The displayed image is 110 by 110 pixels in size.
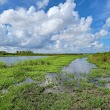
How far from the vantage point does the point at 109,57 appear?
30.4m

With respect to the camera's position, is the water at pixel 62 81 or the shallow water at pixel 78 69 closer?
the water at pixel 62 81

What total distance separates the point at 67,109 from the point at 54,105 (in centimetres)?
60


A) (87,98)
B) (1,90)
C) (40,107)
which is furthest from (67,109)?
(1,90)

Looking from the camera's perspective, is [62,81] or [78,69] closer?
[62,81]

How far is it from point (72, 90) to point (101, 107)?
3072mm

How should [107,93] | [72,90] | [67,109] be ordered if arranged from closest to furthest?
[67,109], [107,93], [72,90]

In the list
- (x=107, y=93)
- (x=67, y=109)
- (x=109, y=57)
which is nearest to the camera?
(x=67, y=109)

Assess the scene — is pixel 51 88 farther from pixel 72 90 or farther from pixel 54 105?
pixel 54 105

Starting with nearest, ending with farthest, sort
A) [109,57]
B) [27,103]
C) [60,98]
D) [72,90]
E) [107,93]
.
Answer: [27,103] < [60,98] < [107,93] < [72,90] < [109,57]

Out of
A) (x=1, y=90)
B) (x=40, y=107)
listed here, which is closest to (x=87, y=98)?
(x=40, y=107)

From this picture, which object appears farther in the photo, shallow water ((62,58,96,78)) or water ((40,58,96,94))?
shallow water ((62,58,96,78))

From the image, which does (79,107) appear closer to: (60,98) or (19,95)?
(60,98)

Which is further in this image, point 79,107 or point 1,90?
point 1,90

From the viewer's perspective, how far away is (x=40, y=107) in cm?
729
